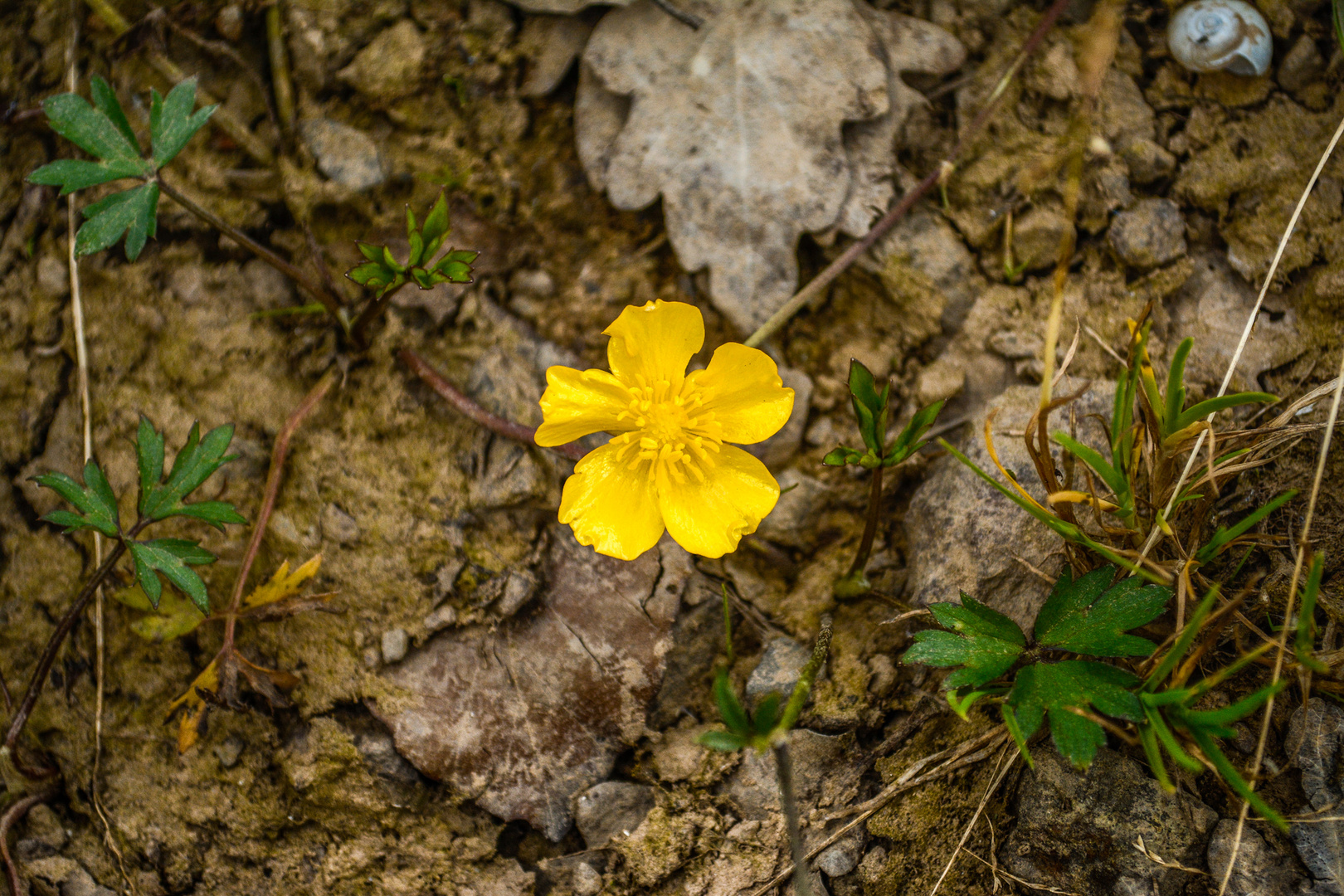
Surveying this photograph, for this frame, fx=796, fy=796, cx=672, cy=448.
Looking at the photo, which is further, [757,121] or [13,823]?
[757,121]

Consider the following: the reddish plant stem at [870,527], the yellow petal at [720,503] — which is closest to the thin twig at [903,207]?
the yellow petal at [720,503]

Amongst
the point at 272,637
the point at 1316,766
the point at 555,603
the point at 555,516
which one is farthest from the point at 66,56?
the point at 1316,766

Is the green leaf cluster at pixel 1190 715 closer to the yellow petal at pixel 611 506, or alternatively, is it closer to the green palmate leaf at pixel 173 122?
the yellow petal at pixel 611 506

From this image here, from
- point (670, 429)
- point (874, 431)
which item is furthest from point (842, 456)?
point (670, 429)

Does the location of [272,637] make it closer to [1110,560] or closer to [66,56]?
[66,56]

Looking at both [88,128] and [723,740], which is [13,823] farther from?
[723,740]

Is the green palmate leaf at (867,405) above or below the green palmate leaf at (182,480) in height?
above

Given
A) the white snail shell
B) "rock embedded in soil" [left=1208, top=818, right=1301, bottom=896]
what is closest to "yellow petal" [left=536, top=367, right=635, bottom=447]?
"rock embedded in soil" [left=1208, top=818, right=1301, bottom=896]
